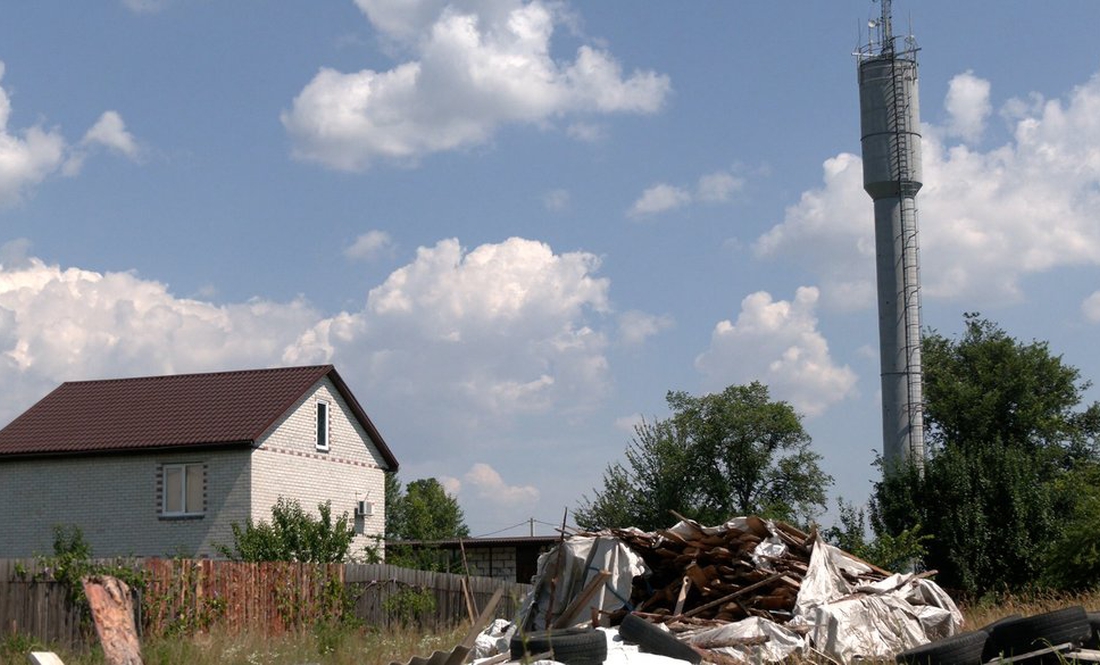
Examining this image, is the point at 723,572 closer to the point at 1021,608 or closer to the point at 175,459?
the point at 1021,608

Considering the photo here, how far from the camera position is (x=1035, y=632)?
12125mm

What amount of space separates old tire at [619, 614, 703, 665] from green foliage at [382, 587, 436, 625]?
10.2 m

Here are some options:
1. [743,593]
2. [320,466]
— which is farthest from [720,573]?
[320,466]

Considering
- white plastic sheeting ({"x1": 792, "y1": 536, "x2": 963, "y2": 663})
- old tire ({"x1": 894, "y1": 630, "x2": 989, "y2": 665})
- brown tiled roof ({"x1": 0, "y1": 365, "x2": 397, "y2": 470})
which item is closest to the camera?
old tire ({"x1": 894, "y1": 630, "x2": 989, "y2": 665})

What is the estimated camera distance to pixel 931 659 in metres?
12.3

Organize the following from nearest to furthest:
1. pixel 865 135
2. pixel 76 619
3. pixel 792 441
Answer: pixel 76 619, pixel 865 135, pixel 792 441

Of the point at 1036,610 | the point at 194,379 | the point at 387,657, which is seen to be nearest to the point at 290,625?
the point at 387,657

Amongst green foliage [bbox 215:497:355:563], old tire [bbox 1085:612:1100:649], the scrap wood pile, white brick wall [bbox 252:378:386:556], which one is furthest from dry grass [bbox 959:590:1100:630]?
white brick wall [bbox 252:378:386:556]

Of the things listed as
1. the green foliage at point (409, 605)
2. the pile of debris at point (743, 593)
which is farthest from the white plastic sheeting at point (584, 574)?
the green foliage at point (409, 605)

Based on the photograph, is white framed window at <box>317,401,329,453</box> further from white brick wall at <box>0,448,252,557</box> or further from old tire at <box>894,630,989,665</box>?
old tire at <box>894,630,989,665</box>

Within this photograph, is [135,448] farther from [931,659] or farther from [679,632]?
[931,659]

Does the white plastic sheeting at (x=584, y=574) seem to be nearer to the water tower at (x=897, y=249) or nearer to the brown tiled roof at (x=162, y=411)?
the brown tiled roof at (x=162, y=411)

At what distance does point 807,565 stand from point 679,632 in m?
2.35

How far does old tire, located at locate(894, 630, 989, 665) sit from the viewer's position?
12.2m
